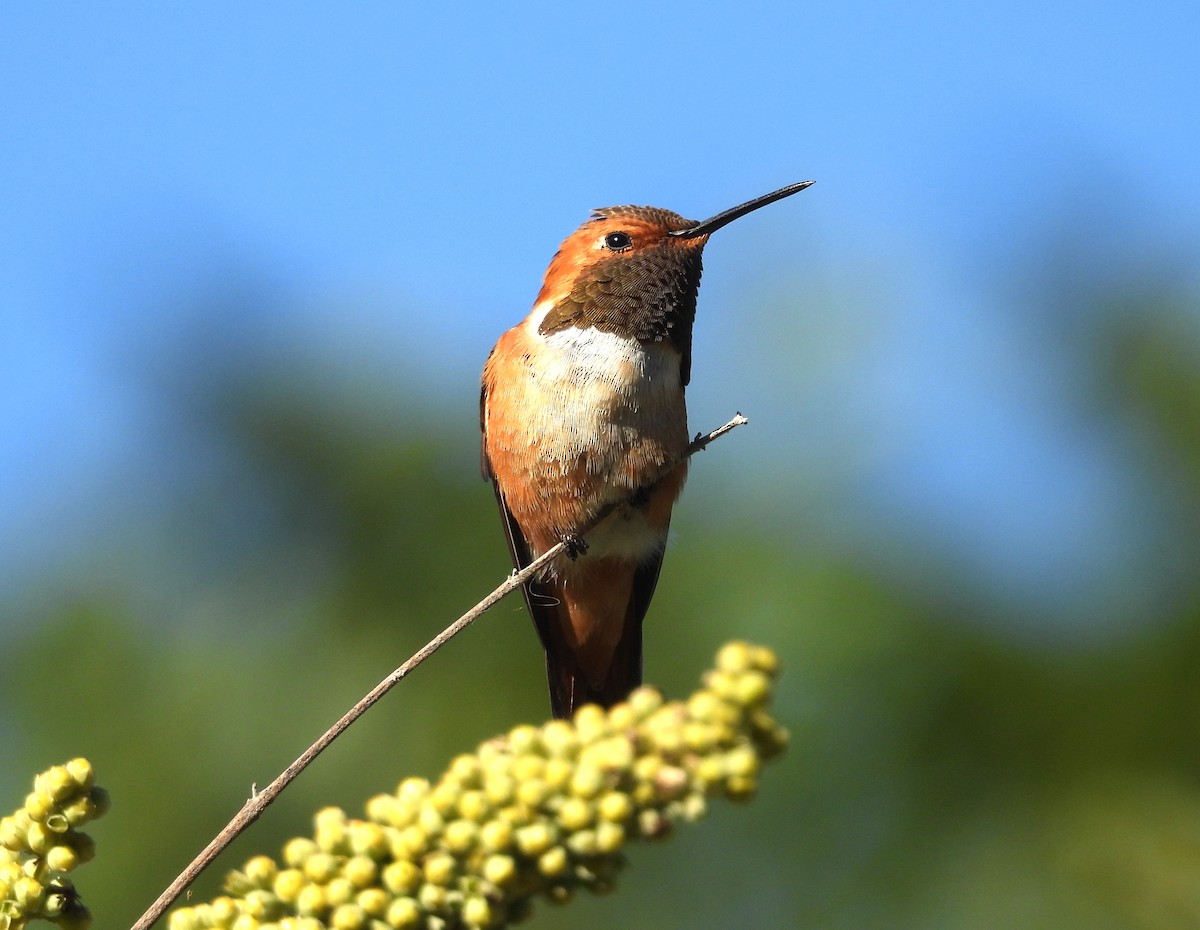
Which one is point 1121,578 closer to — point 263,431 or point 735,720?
point 263,431

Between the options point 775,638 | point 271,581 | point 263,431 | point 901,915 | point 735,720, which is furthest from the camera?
point 263,431

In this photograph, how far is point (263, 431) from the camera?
53.1 feet

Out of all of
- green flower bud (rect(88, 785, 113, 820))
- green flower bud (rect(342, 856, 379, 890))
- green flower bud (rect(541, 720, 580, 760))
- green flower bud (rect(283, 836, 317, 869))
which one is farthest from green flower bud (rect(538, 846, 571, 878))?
green flower bud (rect(88, 785, 113, 820))

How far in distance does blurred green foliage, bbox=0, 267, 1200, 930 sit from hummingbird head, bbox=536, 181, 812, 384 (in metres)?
6.38

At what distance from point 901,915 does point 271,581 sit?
7.60 m

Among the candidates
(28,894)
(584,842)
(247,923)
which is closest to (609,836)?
(584,842)

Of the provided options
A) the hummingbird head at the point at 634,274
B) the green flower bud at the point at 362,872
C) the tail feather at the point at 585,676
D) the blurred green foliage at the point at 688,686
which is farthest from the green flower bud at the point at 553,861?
the blurred green foliage at the point at 688,686

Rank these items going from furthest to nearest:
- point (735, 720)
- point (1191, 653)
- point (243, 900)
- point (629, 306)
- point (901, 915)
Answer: point (1191, 653)
point (901, 915)
point (629, 306)
point (243, 900)
point (735, 720)

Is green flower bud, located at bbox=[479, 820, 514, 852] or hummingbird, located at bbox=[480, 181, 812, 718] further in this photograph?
hummingbird, located at bbox=[480, 181, 812, 718]

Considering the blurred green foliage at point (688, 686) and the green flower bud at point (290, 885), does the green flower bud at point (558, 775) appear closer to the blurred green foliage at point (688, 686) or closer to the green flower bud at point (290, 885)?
the green flower bud at point (290, 885)

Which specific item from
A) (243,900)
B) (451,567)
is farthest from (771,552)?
(243,900)

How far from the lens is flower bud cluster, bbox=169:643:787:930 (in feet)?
4.72

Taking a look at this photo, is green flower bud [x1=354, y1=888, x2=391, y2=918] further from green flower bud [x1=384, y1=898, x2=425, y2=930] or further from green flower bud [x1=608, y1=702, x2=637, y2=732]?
green flower bud [x1=608, y1=702, x2=637, y2=732]

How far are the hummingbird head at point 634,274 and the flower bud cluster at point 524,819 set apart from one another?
10.2 ft
